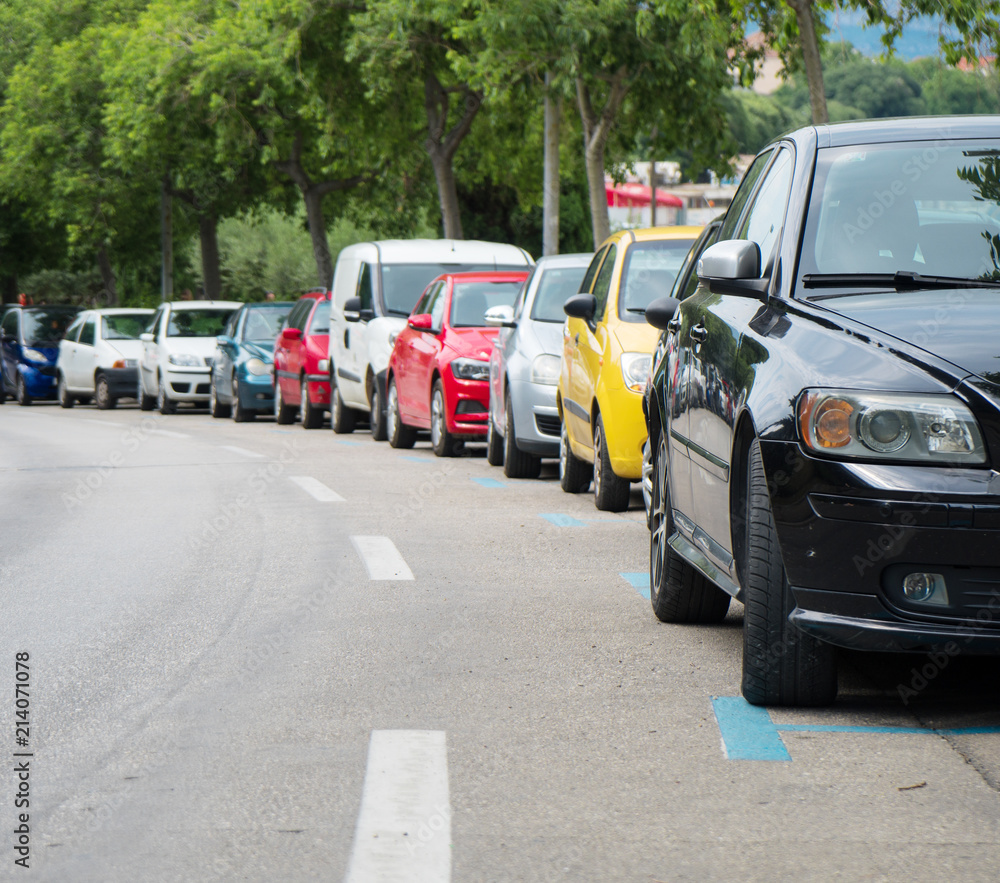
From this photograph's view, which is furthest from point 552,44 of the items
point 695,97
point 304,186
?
point 304,186

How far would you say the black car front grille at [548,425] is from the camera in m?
12.9

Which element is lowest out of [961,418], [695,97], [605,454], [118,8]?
[605,454]

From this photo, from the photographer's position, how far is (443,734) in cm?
470

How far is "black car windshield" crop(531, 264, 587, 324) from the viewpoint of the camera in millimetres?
13383

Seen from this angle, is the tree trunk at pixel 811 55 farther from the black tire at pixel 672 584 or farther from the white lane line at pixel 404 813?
the white lane line at pixel 404 813

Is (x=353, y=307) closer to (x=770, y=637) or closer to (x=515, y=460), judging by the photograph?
(x=515, y=460)

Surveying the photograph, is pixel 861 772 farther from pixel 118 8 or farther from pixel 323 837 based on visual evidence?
pixel 118 8

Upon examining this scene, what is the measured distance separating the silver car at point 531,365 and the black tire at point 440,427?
4.47 feet

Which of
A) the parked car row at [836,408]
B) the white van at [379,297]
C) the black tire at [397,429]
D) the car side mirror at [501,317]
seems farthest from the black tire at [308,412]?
the parked car row at [836,408]

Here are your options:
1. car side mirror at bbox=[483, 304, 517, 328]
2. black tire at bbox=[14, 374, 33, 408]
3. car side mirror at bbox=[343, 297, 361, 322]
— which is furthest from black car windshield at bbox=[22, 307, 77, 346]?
car side mirror at bbox=[483, 304, 517, 328]

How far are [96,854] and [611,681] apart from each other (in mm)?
2249

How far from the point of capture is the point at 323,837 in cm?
372

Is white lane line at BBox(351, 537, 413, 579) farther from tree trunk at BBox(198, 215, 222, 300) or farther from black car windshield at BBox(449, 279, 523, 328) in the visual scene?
tree trunk at BBox(198, 215, 222, 300)

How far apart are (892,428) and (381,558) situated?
4617 millimetres
